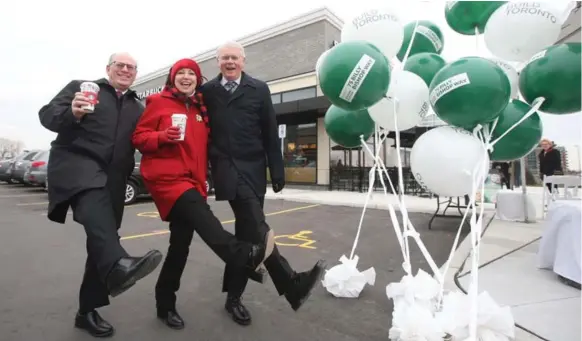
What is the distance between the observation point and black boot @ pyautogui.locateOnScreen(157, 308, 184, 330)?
7.16 feet

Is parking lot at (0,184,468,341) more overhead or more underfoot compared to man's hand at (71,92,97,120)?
more underfoot

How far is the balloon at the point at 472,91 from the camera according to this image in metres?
1.92

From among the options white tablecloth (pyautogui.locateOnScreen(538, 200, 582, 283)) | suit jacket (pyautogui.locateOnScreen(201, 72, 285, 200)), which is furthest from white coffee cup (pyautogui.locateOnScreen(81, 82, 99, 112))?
white tablecloth (pyautogui.locateOnScreen(538, 200, 582, 283))

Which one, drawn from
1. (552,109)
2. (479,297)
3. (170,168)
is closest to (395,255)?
(479,297)

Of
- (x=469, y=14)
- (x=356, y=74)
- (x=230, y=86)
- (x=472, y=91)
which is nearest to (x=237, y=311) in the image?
(x=230, y=86)

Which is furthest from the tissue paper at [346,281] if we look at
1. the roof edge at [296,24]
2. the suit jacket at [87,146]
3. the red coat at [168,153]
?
the roof edge at [296,24]

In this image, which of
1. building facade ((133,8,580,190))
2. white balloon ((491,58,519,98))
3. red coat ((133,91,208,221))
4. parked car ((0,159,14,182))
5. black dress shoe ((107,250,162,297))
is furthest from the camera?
parked car ((0,159,14,182))

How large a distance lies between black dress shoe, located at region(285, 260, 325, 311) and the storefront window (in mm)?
11922

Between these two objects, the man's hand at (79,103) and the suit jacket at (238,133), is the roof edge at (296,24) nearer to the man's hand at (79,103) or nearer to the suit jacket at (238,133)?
the suit jacket at (238,133)

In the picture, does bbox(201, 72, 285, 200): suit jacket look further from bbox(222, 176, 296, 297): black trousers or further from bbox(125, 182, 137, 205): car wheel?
bbox(125, 182, 137, 205): car wheel

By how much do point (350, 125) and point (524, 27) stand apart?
132cm

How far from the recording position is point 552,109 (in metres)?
Answer: 2.07

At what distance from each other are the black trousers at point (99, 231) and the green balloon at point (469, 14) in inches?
106

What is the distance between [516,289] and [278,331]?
6.81 ft
